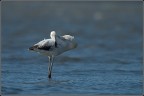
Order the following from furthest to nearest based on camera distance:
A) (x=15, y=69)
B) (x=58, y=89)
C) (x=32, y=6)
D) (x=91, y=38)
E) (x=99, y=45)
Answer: (x=32, y=6) → (x=91, y=38) → (x=99, y=45) → (x=15, y=69) → (x=58, y=89)

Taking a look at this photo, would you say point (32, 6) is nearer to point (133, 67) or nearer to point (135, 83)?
point (133, 67)

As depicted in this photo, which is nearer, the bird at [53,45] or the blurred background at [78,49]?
the blurred background at [78,49]

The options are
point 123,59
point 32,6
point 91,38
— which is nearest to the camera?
point 123,59

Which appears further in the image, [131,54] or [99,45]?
[99,45]

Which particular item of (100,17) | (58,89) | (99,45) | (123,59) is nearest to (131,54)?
(123,59)

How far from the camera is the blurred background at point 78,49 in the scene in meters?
12.1

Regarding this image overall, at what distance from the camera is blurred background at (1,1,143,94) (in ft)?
39.8

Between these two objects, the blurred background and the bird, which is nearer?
the blurred background

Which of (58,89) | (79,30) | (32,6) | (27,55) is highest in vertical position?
(32,6)

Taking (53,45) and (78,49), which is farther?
(78,49)

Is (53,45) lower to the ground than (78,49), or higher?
lower

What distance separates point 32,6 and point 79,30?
9.88 metres

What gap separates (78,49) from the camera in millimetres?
18812

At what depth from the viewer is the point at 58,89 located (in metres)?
11.8
